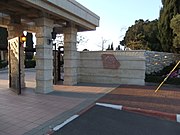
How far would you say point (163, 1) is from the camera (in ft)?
64.4

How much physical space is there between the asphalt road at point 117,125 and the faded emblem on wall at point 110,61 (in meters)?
6.51

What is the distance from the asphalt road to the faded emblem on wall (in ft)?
21.4

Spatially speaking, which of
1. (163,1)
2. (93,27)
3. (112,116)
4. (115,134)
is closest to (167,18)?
(163,1)

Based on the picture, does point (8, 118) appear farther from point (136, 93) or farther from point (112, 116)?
point (136, 93)

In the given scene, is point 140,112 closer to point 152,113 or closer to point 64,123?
point 152,113

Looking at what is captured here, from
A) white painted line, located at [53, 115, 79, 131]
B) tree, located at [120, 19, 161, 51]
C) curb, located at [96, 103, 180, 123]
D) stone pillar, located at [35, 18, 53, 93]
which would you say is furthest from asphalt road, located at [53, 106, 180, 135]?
tree, located at [120, 19, 161, 51]

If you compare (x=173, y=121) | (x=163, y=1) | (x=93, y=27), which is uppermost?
(x=163, y=1)

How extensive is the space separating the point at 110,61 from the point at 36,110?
7229 millimetres

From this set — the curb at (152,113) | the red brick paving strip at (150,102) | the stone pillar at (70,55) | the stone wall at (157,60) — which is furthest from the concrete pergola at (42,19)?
the stone wall at (157,60)

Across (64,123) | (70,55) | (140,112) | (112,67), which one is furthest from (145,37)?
(64,123)

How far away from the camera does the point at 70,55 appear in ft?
41.1

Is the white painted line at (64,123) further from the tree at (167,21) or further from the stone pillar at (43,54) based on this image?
the tree at (167,21)

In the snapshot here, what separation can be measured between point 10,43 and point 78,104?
5.34m

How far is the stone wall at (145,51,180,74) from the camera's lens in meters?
13.6
